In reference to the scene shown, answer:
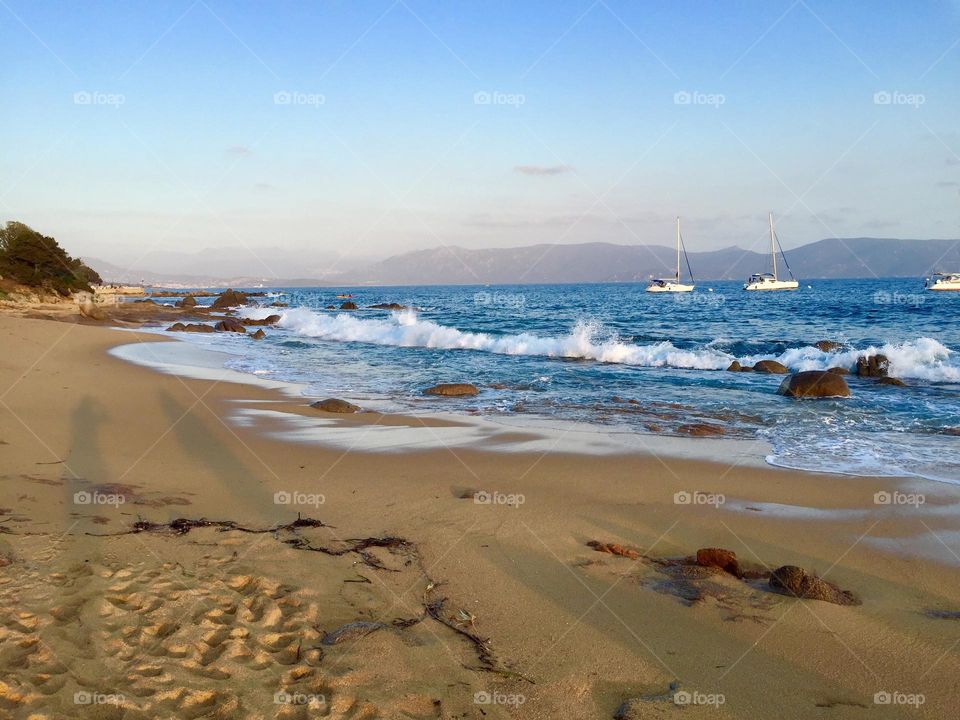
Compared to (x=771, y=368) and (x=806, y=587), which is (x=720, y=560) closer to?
(x=806, y=587)

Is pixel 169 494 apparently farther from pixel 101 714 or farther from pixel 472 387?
pixel 472 387

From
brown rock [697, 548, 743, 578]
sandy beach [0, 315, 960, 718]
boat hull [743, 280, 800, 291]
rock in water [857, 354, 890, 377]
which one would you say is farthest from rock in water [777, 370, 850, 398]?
boat hull [743, 280, 800, 291]

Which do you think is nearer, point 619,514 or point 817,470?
point 619,514

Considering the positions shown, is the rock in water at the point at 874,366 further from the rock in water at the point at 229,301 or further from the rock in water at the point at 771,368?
the rock in water at the point at 229,301

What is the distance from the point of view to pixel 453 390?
13.3 m

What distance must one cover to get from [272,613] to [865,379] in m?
16.5

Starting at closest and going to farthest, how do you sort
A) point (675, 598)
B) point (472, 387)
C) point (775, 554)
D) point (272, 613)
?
point (272, 613) < point (675, 598) < point (775, 554) < point (472, 387)

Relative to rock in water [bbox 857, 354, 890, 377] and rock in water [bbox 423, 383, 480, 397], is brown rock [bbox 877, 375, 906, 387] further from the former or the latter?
rock in water [bbox 423, 383, 480, 397]

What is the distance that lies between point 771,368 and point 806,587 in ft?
48.5

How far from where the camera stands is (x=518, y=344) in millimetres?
24797

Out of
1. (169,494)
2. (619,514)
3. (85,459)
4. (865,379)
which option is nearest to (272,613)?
(169,494)

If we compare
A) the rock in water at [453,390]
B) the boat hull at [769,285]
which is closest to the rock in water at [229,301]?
the rock in water at [453,390]

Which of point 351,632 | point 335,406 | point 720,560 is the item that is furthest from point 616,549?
point 335,406

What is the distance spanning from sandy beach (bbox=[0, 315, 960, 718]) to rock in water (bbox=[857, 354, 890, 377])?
1140 cm
